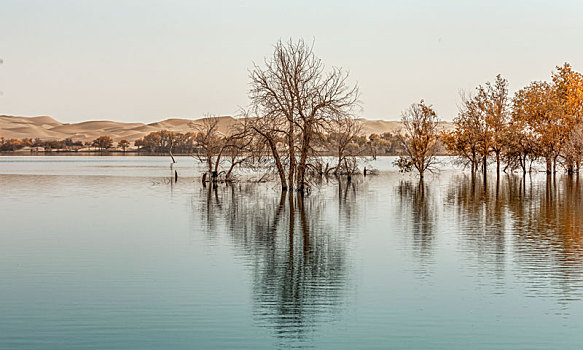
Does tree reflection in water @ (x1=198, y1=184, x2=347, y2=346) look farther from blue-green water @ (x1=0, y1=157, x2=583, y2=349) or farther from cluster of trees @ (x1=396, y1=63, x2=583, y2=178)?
cluster of trees @ (x1=396, y1=63, x2=583, y2=178)

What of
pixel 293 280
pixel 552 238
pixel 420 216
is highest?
pixel 420 216

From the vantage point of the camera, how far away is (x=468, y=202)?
34.3 metres

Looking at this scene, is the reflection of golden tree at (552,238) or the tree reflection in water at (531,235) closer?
the tree reflection in water at (531,235)

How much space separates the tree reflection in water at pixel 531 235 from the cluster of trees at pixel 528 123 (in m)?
27.8

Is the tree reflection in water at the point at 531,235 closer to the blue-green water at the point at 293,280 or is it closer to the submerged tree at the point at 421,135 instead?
the blue-green water at the point at 293,280

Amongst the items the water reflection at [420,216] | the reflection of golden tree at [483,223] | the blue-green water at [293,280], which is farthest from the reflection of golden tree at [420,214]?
the reflection of golden tree at [483,223]

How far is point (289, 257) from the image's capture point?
55.8 feet

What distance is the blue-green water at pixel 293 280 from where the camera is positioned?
10289 millimetres

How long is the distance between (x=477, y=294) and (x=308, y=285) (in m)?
3.48

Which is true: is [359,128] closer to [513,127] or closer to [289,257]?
[513,127]

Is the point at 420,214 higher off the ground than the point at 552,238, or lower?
higher

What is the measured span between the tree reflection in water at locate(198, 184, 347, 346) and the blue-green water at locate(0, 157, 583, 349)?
58 mm

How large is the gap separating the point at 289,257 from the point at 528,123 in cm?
5532

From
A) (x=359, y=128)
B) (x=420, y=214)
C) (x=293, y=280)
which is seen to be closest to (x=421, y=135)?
(x=359, y=128)
